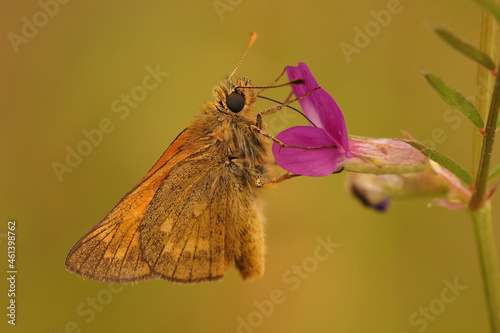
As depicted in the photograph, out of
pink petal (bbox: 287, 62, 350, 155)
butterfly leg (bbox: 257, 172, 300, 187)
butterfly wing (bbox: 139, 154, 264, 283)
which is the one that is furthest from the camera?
butterfly wing (bbox: 139, 154, 264, 283)

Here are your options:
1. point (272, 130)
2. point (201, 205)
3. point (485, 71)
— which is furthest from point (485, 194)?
point (272, 130)

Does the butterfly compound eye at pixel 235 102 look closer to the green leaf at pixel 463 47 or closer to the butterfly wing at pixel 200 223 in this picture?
the butterfly wing at pixel 200 223

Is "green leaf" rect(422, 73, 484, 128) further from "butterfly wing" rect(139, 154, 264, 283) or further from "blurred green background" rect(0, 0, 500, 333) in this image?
"blurred green background" rect(0, 0, 500, 333)

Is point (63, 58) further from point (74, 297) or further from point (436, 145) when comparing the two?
point (436, 145)

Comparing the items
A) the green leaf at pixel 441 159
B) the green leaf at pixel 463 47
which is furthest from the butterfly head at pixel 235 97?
the green leaf at pixel 463 47

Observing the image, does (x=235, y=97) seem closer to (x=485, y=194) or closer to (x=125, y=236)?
(x=125, y=236)

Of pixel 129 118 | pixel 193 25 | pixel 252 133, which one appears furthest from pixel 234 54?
pixel 252 133

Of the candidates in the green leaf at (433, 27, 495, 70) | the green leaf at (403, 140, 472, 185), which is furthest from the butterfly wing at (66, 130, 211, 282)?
the green leaf at (433, 27, 495, 70)
